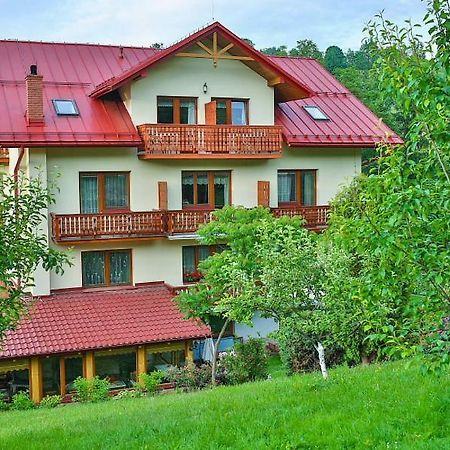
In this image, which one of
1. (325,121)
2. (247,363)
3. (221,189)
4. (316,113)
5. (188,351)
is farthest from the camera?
(316,113)

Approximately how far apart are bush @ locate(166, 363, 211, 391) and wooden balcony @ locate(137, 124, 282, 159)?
748cm

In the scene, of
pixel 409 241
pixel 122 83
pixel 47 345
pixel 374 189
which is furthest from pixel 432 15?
pixel 122 83

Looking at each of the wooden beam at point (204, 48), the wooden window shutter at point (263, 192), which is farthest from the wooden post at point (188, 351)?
the wooden beam at point (204, 48)

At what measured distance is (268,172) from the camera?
25906 mm

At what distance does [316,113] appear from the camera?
28.0 metres

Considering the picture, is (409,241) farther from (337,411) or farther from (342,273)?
(342,273)

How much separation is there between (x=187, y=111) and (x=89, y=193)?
485cm

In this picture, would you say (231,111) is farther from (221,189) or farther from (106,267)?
(106,267)

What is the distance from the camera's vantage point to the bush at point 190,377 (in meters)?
19.2

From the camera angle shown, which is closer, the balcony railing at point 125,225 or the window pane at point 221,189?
the balcony railing at point 125,225

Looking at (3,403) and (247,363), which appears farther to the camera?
(247,363)

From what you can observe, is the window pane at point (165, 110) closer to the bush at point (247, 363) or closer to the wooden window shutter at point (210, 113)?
the wooden window shutter at point (210, 113)

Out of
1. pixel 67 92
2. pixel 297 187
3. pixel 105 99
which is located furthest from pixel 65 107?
pixel 297 187

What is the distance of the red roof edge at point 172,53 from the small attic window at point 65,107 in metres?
0.86
